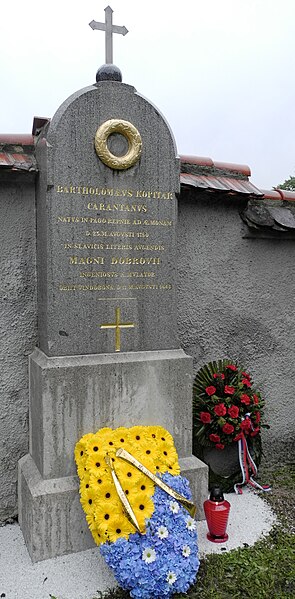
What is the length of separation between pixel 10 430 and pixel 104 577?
1.21m

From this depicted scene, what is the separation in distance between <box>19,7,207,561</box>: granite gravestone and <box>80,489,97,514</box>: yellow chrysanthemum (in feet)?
0.61

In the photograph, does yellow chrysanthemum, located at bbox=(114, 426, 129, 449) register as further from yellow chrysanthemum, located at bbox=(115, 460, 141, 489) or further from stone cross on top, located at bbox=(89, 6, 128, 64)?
stone cross on top, located at bbox=(89, 6, 128, 64)

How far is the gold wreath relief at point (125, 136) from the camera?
3.23 meters

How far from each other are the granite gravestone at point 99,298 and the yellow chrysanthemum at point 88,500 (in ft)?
0.61

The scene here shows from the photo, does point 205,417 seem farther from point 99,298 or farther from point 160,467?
point 99,298

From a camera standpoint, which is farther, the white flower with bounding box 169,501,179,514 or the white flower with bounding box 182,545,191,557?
the white flower with bounding box 169,501,179,514

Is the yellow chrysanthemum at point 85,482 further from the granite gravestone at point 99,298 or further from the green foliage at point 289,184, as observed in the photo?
the green foliage at point 289,184

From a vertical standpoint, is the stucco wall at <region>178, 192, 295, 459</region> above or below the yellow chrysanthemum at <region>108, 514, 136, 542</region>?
above

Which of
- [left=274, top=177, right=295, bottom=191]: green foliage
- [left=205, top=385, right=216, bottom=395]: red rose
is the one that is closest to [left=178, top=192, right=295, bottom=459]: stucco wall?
[left=205, top=385, right=216, bottom=395]: red rose

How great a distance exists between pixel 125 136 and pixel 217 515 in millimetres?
2562

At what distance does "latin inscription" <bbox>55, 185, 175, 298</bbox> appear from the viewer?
3.22 metres

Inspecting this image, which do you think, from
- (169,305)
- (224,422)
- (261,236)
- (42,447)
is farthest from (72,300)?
(261,236)

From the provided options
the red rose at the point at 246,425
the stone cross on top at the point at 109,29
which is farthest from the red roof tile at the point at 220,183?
the red rose at the point at 246,425

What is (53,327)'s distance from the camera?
126 inches
